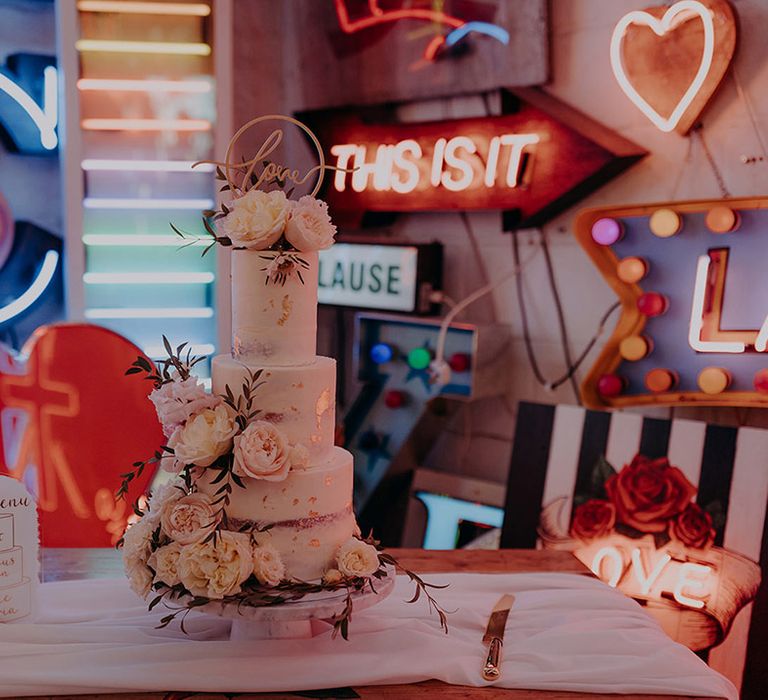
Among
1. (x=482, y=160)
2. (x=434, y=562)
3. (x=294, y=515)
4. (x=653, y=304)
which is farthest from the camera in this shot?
(x=482, y=160)

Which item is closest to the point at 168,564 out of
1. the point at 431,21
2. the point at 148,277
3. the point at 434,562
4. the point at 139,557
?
the point at 139,557

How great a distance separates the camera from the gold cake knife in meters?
1.29

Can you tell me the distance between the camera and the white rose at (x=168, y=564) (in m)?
1.21

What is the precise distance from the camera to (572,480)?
255 cm

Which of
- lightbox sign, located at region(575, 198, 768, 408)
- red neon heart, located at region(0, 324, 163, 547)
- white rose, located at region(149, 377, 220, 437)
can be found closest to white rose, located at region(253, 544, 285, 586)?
white rose, located at region(149, 377, 220, 437)

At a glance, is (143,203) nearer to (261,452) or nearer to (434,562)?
(434,562)

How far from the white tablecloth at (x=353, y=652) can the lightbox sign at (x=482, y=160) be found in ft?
5.20

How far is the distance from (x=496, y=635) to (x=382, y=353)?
5.87 ft

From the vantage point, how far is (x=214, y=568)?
3.89 ft

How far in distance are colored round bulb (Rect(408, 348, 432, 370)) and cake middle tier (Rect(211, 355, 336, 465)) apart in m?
1.68

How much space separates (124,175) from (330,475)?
2.15 metres

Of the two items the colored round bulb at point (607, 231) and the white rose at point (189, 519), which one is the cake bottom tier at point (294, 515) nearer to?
the white rose at point (189, 519)

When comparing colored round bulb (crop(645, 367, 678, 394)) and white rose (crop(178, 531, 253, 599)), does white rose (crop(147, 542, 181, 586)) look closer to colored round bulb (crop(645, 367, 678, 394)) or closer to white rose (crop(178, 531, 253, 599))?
white rose (crop(178, 531, 253, 599))

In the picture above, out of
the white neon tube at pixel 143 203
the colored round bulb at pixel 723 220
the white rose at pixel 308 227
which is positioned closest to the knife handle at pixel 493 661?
the white rose at pixel 308 227
